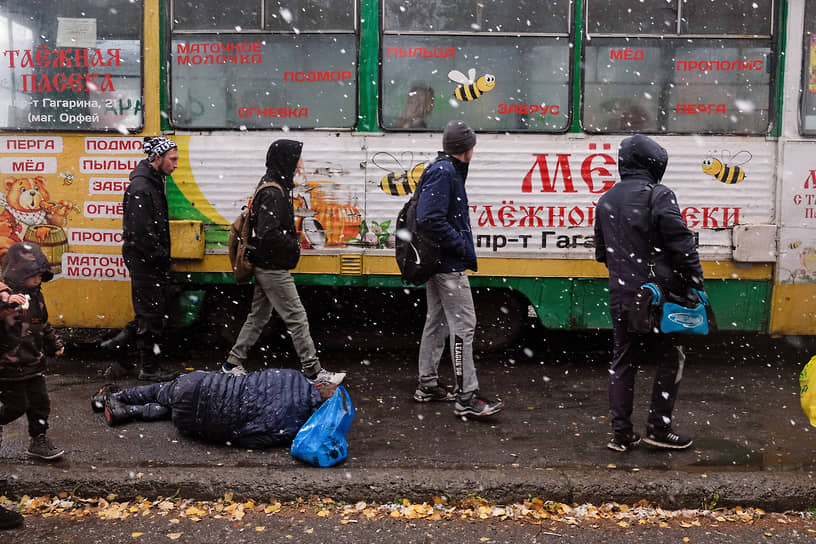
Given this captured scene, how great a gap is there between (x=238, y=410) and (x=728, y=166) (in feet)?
A: 14.0

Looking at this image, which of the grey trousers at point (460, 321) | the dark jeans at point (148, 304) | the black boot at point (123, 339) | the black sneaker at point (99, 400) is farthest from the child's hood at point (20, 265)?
the grey trousers at point (460, 321)

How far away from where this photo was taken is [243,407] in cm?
459

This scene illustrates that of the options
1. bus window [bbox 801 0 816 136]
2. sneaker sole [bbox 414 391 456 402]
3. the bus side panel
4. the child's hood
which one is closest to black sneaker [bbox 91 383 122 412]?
the child's hood

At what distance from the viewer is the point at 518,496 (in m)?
3.99

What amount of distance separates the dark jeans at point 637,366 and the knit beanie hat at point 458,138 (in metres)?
1.45

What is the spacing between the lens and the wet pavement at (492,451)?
13.1ft

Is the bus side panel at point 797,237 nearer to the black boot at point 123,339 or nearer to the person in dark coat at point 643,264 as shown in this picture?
the person in dark coat at point 643,264

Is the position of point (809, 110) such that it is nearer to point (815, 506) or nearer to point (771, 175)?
point (771, 175)

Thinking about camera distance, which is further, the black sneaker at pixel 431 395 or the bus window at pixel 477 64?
the bus window at pixel 477 64

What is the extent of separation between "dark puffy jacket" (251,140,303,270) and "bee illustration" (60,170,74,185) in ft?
6.29

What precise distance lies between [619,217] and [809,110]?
2.86 m

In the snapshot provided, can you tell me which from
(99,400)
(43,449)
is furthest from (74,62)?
(43,449)

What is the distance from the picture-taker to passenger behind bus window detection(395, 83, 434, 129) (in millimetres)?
6355

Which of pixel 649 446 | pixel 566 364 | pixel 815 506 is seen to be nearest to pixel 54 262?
pixel 566 364
